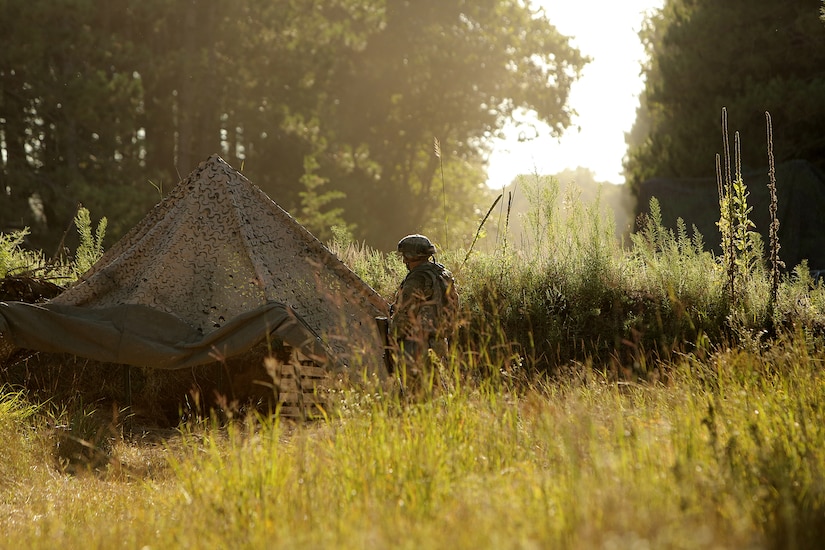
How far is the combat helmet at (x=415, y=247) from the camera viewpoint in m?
6.62

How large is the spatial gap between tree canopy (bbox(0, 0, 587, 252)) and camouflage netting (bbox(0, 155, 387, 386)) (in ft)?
10.3

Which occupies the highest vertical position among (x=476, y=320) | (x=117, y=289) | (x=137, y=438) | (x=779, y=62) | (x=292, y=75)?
(x=292, y=75)

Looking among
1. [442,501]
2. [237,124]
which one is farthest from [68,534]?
[237,124]

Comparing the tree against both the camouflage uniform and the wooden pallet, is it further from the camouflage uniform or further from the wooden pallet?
the wooden pallet

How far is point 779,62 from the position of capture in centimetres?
1850

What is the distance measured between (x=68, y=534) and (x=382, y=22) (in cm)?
2859

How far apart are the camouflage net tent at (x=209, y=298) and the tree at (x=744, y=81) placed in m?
13.4

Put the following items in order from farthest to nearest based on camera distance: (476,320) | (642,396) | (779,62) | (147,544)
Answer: (779,62), (476,320), (642,396), (147,544)

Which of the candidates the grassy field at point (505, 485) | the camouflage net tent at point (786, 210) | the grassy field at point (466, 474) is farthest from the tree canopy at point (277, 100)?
the grassy field at point (505, 485)

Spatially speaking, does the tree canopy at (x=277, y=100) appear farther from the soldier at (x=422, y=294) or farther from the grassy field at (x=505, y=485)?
the grassy field at (x=505, y=485)

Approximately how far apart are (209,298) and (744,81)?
50.1 ft

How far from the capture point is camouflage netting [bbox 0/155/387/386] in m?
7.05

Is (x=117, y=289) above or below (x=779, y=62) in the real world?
below

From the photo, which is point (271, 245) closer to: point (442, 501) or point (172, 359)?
point (172, 359)
